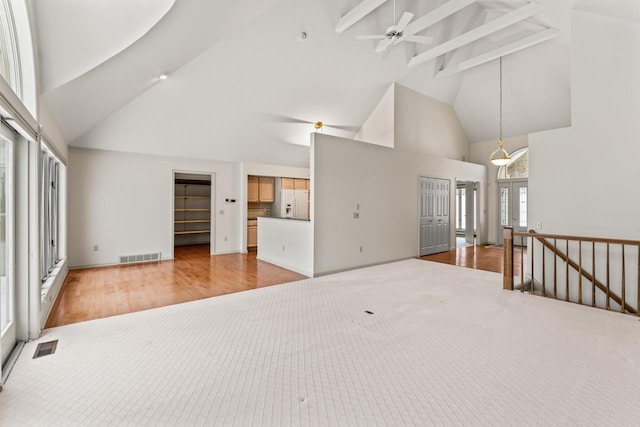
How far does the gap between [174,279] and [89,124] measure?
2.96 meters

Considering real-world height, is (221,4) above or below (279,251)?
above

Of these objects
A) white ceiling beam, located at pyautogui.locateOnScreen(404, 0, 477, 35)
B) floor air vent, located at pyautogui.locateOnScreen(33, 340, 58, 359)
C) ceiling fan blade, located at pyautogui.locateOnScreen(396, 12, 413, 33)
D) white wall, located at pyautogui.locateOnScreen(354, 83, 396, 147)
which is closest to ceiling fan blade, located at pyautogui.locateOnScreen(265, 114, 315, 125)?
white wall, located at pyautogui.locateOnScreen(354, 83, 396, 147)

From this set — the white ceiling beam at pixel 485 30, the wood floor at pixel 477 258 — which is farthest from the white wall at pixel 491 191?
the white ceiling beam at pixel 485 30

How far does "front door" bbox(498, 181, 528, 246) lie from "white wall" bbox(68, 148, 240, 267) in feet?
28.4

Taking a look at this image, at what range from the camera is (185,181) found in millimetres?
8977

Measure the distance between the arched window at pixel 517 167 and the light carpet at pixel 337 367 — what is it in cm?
625

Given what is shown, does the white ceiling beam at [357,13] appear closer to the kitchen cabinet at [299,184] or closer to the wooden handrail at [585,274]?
the wooden handrail at [585,274]

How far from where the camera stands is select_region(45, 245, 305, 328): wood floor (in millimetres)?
3572

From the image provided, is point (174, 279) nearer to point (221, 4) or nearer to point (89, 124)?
point (89, 124)

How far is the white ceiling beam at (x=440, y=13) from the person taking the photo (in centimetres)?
439

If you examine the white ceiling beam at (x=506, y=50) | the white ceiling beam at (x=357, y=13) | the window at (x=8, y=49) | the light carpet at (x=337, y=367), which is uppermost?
the white ceiling beam at (x=506, y=50)

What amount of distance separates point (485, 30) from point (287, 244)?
5.21m

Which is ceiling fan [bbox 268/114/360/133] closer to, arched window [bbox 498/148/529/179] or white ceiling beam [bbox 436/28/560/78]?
white ceiling beam [bbox 436/28/560/78]

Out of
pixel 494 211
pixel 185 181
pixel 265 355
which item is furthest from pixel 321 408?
pixel 494 211
